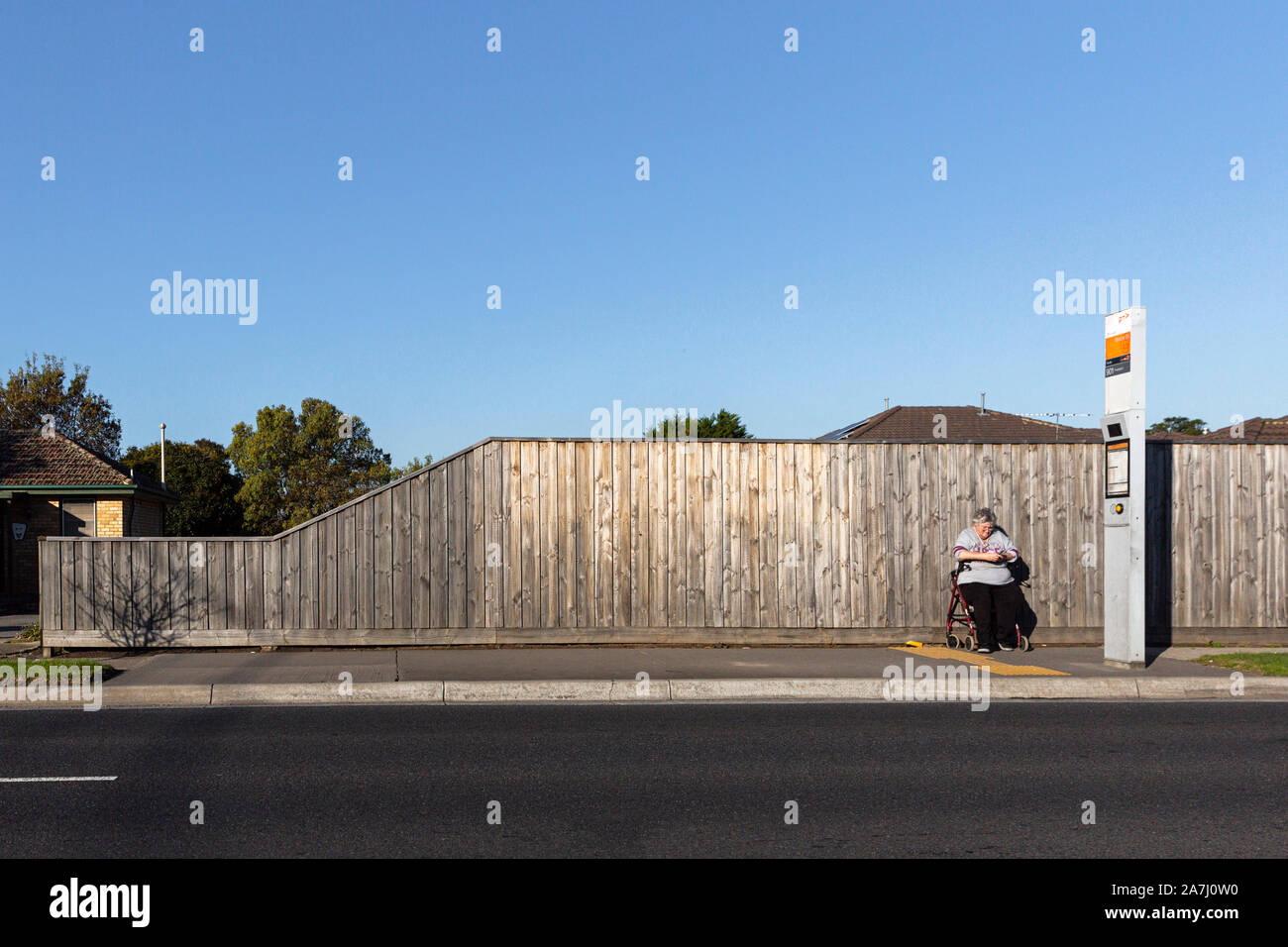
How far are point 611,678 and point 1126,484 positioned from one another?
608 centimetres

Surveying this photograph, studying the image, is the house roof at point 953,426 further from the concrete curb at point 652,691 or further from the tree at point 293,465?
the tree at point 293,465

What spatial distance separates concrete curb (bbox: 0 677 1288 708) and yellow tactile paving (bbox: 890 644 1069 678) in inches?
19.7

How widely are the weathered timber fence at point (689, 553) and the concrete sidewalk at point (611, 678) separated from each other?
2.85ft

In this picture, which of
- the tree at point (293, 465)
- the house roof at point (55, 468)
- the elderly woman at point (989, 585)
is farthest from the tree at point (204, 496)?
the elderly woman at point (989, 585)

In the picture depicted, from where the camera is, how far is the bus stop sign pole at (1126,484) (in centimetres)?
1128

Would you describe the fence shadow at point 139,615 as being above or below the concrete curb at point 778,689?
above

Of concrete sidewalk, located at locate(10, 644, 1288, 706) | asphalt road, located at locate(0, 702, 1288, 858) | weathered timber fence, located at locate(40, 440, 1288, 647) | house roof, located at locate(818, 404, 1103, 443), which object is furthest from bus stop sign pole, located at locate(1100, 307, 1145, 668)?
house roof, located at locate(818, 404, 1103, 443)

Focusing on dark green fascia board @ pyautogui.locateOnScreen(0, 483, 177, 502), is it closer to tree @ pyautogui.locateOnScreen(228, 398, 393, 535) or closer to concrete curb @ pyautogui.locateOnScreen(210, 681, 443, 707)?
concrete curb @ pyautogui.locateOnScreen(210, 681, 443, 707)

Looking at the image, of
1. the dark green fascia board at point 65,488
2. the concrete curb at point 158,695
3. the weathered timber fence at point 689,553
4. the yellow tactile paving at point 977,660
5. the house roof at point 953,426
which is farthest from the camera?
the house roof at point 953,426

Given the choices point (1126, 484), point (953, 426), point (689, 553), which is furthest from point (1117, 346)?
point (953, 426)

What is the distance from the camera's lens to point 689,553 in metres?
13.7

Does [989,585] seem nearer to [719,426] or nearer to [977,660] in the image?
[977,660]

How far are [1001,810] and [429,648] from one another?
28.5 feet
